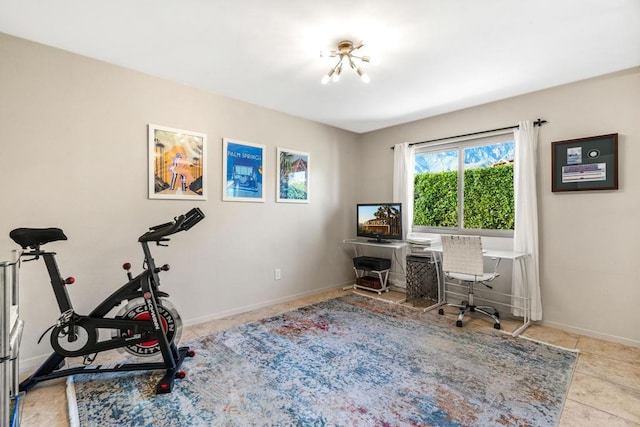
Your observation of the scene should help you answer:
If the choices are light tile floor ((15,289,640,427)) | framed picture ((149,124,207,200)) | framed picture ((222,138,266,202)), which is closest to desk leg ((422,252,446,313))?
light tile floor ((15,289,640,427))

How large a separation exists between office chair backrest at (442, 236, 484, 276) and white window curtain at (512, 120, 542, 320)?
56 cm

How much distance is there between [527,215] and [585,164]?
2.19 ft

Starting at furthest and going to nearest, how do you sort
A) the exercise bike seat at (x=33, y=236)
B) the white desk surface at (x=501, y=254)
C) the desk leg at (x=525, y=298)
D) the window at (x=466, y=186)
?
the window at (x=466, y=186)
the desk leg at (x=525, y=298)
the white desk surface at (x=501, y=254)
the exercise bike seat at (x=33, y=236)

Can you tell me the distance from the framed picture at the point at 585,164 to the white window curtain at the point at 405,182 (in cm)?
161

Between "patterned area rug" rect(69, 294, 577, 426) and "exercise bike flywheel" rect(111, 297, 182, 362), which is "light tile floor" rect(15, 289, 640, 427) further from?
"exercise bike flywheel" rect(111, 297, 182, 362)

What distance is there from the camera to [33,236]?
1901 millimetres

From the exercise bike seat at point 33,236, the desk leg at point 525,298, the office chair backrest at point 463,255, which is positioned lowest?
the desk leg at point 525,298

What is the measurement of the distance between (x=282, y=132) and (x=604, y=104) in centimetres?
329

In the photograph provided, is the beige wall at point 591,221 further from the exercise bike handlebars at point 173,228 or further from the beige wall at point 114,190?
the exercise bike handlebars at point 173,228

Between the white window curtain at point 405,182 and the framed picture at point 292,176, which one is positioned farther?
the white window curtain at point 405,182

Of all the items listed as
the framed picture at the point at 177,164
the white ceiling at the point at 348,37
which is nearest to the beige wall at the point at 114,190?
the framed picture at the point at 177,164

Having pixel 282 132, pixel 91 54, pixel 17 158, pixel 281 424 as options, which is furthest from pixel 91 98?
A: pixel 281 424

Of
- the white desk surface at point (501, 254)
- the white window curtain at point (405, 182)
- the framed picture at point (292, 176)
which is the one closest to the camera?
the white desk surface at point (501, 254)

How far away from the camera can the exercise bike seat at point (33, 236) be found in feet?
6.10
